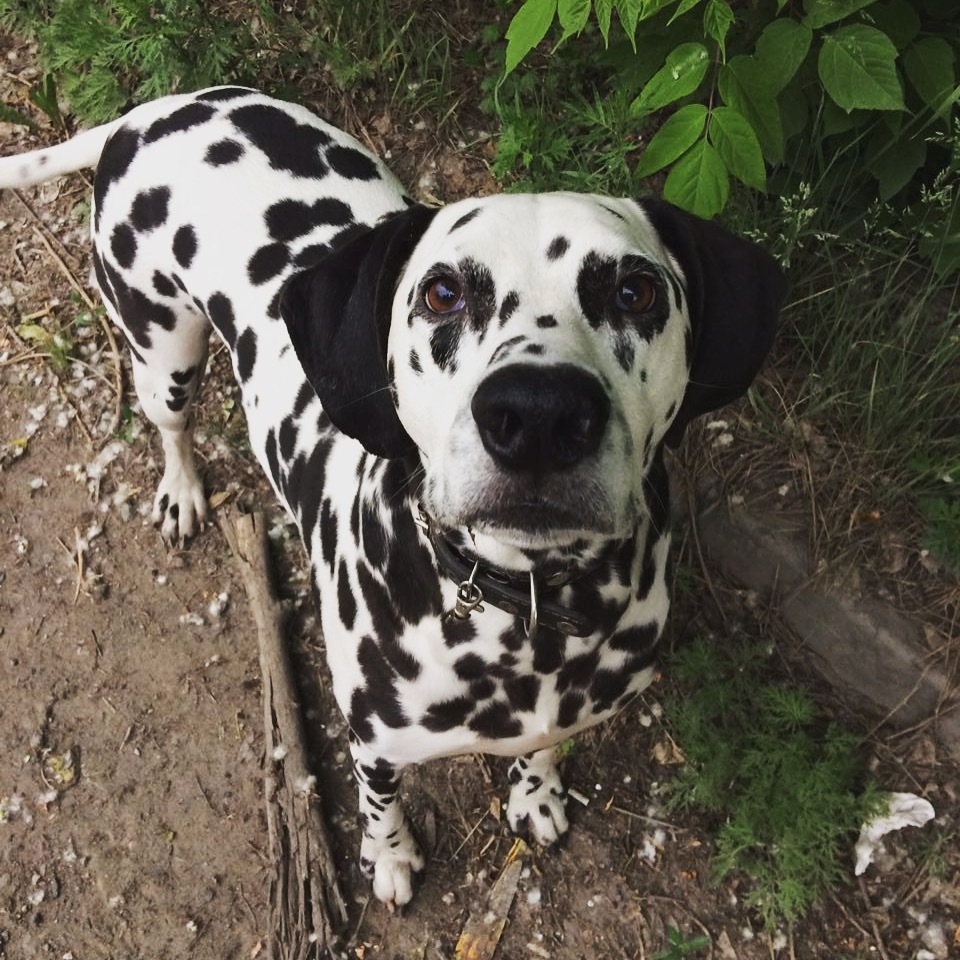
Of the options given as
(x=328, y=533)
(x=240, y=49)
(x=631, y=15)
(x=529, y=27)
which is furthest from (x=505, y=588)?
(x=240, y=49)

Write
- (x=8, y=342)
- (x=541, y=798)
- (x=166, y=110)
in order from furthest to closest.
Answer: (x=8, y=342)
(x=541, y=798)
(x=166, y=110)

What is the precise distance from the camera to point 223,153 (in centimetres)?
286

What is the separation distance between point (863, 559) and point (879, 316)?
2.81ft

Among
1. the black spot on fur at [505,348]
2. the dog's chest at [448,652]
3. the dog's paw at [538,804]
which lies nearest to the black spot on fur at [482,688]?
the dog's chest at [448,652]

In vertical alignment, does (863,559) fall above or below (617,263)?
below

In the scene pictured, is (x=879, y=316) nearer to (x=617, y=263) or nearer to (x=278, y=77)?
(x=617, y=263)

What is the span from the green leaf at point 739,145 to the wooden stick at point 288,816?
2340mm

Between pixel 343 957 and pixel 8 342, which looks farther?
pixel 8 342

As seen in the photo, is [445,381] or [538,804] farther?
[538,804]

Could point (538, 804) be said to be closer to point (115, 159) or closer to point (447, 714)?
point (447, 714)

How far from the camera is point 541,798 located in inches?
126

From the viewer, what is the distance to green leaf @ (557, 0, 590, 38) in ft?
6.99

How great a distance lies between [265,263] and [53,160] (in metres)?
0.89

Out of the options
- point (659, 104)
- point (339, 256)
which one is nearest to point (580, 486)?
point (339, 256)
